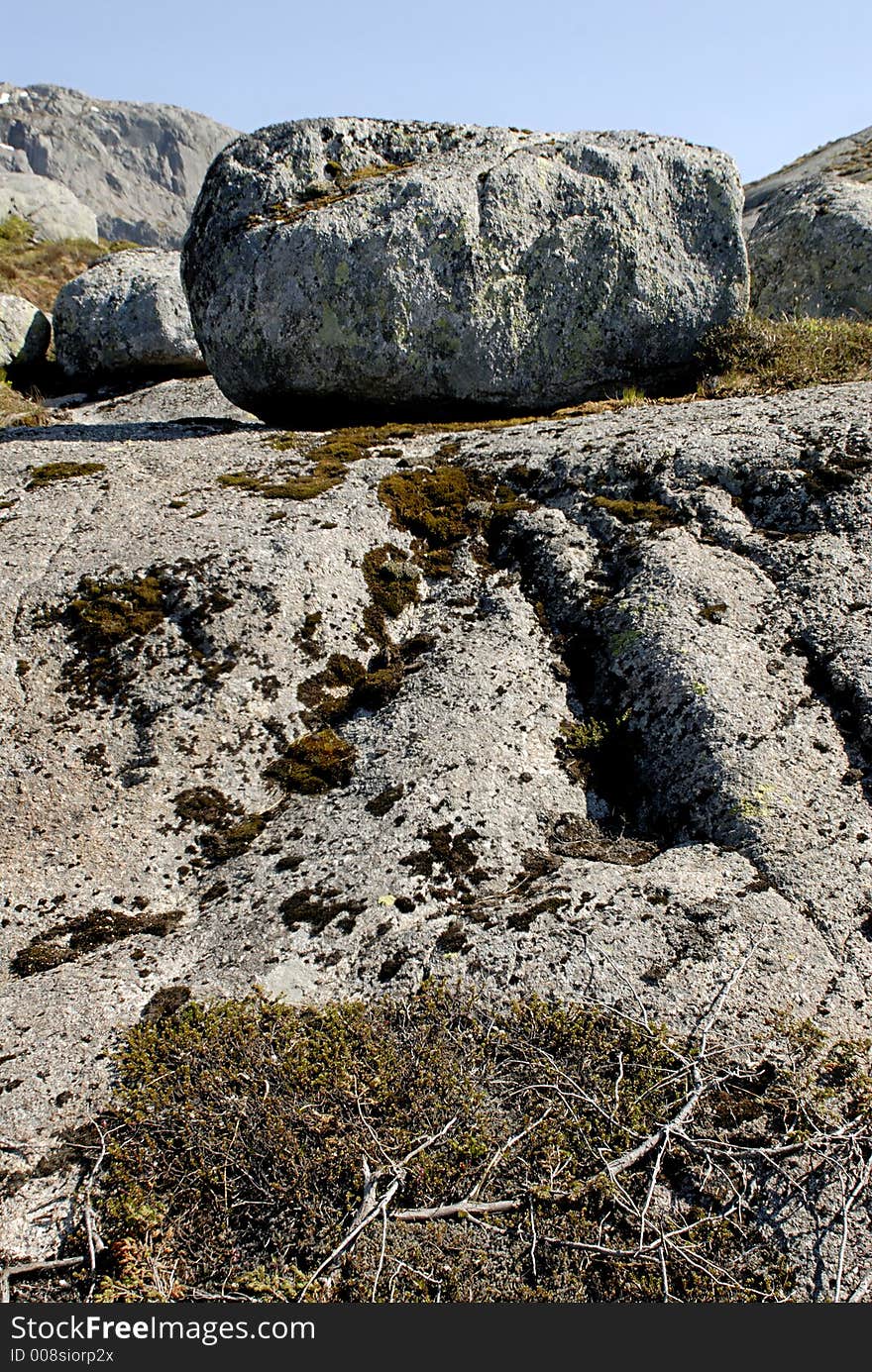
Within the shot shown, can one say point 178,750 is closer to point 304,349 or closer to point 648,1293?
point 648,1293

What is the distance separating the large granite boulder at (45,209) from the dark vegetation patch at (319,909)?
54.3 m

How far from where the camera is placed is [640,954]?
652cm

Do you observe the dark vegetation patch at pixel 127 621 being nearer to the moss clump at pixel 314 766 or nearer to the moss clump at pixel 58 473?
the moss clump at pixel 314 766

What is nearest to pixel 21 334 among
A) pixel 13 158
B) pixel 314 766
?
pixel 314 766

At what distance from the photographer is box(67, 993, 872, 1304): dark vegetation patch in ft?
15.9

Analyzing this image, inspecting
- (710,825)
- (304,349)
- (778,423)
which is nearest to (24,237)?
(304,349)

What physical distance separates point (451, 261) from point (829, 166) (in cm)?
A: 3113

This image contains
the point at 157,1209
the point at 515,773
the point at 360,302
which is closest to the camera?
the point at 157,1209

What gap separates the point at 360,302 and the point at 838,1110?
540 inches

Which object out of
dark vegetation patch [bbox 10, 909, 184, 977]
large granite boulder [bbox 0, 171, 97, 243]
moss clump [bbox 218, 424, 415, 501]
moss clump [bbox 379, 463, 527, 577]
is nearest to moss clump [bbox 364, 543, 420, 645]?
moss clump [bbox 379, 463, 527, 577]

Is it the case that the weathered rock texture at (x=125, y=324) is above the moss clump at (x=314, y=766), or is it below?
above

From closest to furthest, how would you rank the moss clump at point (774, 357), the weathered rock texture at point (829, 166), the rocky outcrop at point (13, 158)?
the moss clump at point (774, 357), the weathered rock texture at point (829, 166), the rocky outcrop at point (13, 158)

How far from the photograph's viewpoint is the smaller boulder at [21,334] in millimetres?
29203

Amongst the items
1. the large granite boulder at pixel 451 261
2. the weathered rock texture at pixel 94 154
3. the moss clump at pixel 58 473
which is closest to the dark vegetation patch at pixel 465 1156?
the moss clump at pixel 58 473
